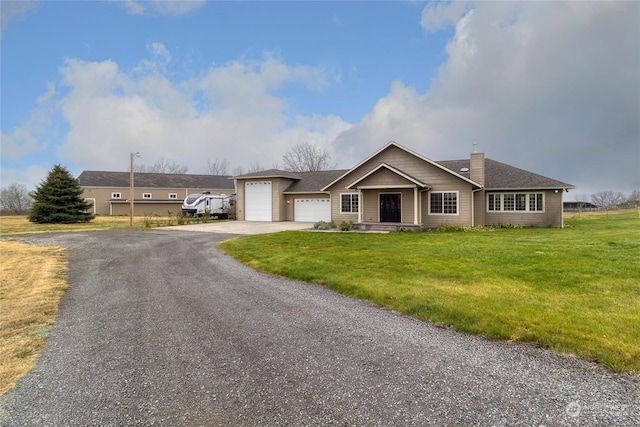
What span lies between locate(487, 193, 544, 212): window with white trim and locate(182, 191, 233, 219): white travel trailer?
876 inches

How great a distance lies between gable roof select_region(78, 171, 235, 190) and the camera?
155ft

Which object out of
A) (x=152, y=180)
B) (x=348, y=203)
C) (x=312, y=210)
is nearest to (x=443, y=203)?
(x=348, y=203)

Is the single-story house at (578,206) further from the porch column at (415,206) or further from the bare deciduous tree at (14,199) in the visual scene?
the bare deciduous tree at (14,199)

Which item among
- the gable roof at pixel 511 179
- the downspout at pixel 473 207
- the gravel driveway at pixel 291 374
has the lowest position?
the gravel driveway at pixel 291 374

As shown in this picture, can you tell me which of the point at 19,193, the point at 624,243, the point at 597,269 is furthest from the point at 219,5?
the point at 19,193

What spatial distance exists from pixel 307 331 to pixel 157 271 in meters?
6.10

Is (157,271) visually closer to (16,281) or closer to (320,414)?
(16,281)

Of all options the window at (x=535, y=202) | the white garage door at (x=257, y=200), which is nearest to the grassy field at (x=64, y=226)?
the white garage door at (x=257, y=200)

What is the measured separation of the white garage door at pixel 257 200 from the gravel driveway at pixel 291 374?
76.7 feet

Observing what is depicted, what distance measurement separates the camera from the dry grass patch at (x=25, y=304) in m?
4.13

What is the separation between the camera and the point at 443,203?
21.8m

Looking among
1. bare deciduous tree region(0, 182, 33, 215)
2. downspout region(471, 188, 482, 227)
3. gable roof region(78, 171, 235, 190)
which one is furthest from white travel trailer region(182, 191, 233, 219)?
bare deciduous tree region(0, 182, 33, 215)

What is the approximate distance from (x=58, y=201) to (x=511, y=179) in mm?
34307

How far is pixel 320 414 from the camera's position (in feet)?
9.70
